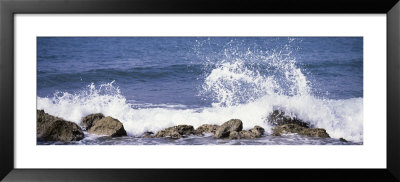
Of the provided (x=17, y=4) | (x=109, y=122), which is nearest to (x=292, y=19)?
(x=109, y=122)

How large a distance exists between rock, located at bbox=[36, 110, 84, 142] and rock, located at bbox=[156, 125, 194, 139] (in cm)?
74

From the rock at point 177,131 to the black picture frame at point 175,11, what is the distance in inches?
13.8

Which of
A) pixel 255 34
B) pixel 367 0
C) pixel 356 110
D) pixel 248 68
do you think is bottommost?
pixel 356 110

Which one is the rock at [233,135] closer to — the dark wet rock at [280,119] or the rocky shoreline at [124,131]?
the rocky shoreline at [124,131]

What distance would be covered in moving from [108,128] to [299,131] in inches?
69.2

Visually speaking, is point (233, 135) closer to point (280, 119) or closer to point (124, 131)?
point (280, 119)

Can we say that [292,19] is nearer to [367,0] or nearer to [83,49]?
[367,0]

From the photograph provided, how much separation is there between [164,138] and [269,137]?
97 cm

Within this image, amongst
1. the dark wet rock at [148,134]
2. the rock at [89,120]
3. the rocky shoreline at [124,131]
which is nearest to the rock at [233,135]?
the rocky shoreline at [124,131]

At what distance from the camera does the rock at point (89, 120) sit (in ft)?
14.7

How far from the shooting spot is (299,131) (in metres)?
4.50

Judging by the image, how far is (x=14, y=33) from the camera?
4.29 metres

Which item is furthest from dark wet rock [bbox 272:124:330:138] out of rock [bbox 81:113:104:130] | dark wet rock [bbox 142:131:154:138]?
rock [bbox 81:113:104:130]

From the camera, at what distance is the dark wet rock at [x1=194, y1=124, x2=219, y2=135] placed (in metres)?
4.46
